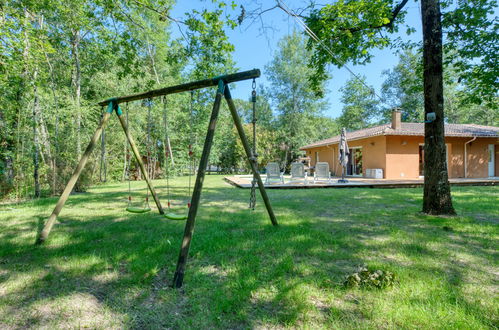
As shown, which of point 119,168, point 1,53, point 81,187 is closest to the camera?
point 1,53

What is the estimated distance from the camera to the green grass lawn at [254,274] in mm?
1652

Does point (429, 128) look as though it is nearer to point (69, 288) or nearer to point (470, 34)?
point (470, 34)

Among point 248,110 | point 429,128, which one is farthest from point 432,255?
point 248,110

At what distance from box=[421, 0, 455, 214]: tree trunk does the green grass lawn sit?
41 centimetres

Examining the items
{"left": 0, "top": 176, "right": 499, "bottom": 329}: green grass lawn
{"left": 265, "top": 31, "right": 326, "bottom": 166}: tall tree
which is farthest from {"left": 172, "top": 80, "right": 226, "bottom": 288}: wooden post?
{"left": 265, "top": 31, "right": 326, "bottom": 166}: tall tree

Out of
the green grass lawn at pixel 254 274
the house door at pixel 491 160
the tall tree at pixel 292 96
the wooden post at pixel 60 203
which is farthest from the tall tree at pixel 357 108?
the wooden post at pixel 60 203

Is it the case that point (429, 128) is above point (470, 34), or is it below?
below

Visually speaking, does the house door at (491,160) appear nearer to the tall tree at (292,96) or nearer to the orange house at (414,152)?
the orange house at (414,152)

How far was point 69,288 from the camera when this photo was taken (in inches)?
82.0

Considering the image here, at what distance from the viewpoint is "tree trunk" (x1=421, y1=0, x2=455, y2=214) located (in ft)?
14.5

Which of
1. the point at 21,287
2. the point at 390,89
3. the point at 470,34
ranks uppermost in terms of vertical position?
the point at 390,89

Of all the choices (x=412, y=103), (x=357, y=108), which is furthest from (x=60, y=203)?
(x=357, y=108)

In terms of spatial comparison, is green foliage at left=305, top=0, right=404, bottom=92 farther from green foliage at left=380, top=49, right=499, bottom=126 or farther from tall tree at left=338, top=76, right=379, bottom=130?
tall tree at left=338, top=76, right=379, bottom=130

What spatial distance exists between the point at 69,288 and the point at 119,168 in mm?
16169
